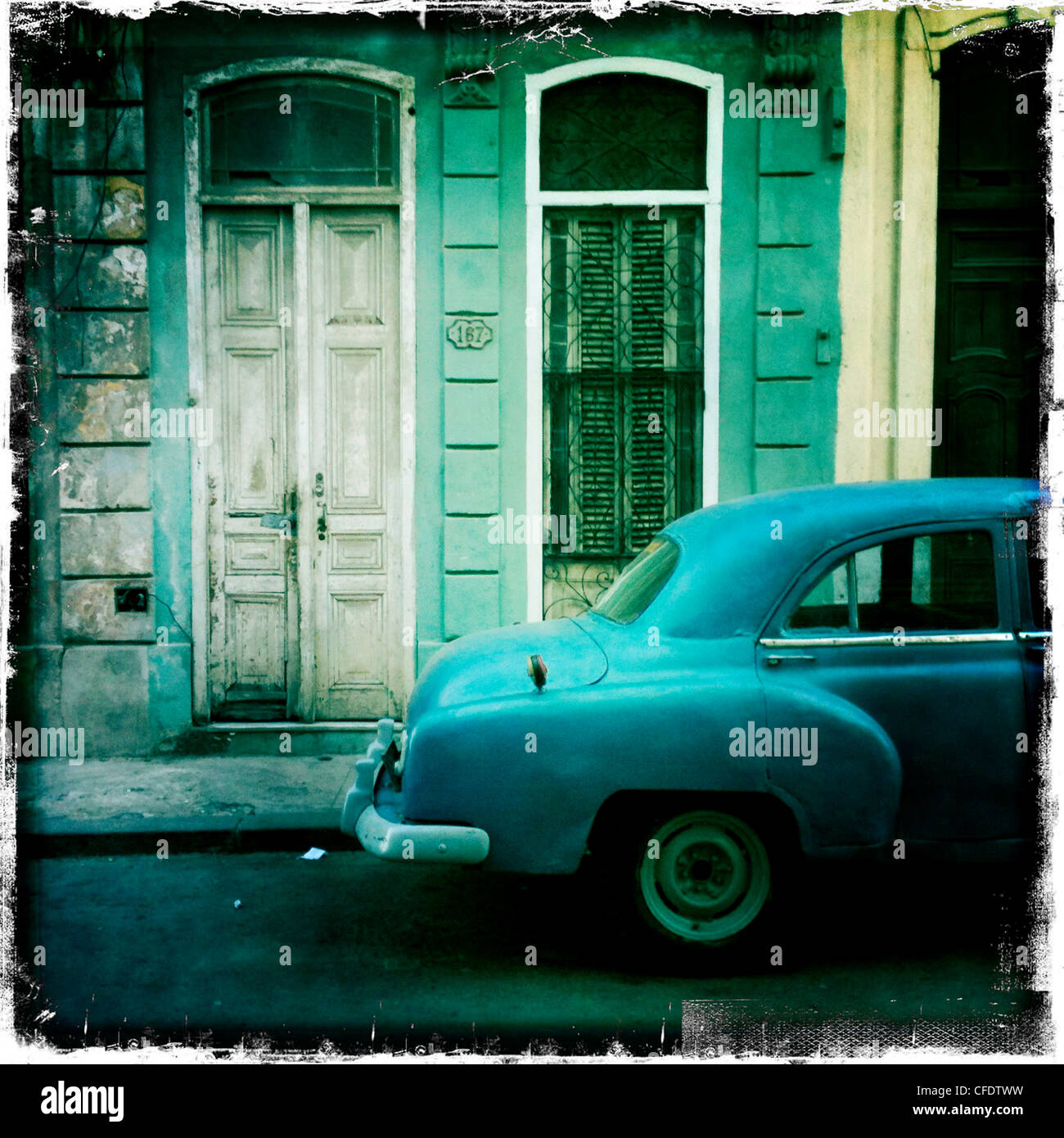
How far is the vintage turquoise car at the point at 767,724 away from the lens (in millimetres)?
3693

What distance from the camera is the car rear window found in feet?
13.8

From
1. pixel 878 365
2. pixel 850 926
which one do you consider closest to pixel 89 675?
pixel 850 926

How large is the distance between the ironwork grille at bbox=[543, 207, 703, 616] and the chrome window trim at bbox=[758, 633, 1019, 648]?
142 inches

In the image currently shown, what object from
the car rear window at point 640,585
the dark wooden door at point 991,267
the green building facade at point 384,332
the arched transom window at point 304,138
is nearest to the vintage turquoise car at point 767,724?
the car rear window at point 640,585

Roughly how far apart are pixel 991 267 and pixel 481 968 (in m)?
6.08

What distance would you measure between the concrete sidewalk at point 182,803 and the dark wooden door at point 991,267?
15.8ft

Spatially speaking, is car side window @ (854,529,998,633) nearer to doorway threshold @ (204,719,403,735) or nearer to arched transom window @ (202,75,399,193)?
doorway threshold @ (204,719,403,735)

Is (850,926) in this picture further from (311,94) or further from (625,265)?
(311,94)
